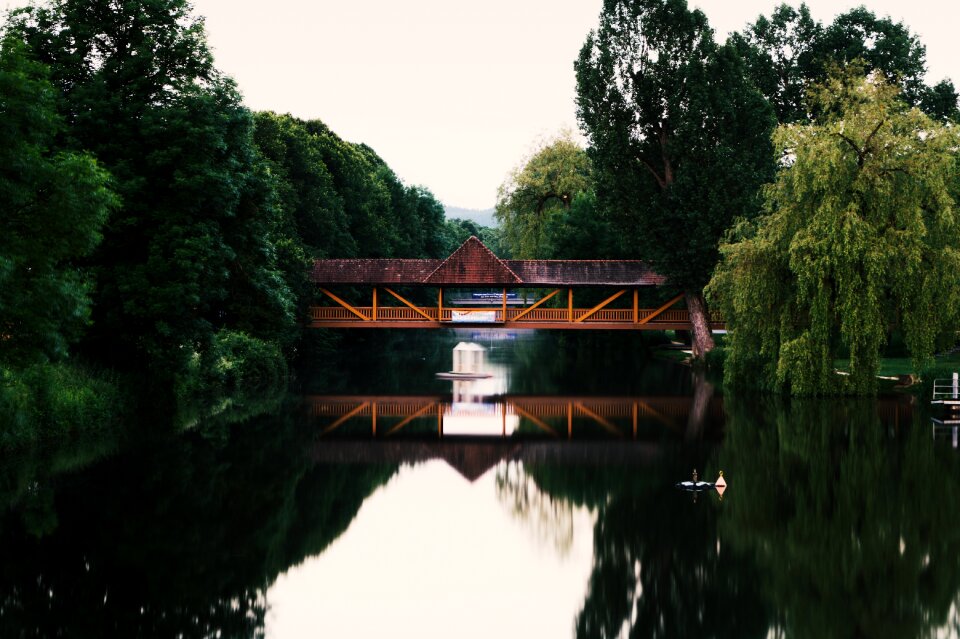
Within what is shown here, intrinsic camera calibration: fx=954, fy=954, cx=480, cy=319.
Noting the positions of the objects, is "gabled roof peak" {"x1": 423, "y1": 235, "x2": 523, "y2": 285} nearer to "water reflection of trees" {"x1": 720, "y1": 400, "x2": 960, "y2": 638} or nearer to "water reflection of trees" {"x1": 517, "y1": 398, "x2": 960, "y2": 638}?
"water reflection of trees" {"x1": 720, "y1": 400, "x2": 960, "y2": 638}

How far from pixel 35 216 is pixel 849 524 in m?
14.7

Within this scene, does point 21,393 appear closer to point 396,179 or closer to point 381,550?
point 381,550

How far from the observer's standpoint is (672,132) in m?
39.7

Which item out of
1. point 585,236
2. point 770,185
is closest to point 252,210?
point 770,185

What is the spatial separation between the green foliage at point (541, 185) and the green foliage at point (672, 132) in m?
19.5

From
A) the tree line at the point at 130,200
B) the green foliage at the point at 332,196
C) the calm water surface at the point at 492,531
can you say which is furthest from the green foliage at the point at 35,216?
the green foliage at the point at 332,196

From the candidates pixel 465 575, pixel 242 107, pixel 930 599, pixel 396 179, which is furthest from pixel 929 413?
pixel 396 179

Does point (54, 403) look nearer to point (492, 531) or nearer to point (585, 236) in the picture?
Result: point (492, 531)

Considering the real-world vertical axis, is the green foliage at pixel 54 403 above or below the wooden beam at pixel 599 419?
above

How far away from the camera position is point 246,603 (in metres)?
10.6

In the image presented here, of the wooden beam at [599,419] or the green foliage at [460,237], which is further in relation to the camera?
the green foliage at [460,237]

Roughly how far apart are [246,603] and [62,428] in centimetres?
1137

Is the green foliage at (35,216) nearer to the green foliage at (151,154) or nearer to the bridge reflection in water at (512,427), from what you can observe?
the green foliage at (151,154)

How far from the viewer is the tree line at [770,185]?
1031 inches
